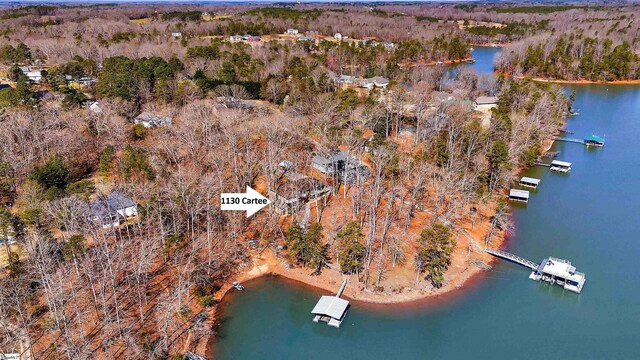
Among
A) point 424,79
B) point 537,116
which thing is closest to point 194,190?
point 537,116

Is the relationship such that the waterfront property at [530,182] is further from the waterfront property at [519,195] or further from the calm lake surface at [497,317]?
the calm lake surface at [497,317]

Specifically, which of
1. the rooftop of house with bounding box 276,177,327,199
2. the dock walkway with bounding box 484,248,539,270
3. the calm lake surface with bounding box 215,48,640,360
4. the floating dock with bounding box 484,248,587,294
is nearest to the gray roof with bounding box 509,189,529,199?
the calm lake surface with bounding box 215,48,640,360

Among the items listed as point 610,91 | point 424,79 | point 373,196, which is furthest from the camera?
point 610,91

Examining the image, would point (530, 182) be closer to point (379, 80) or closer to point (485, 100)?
point (485, 100)

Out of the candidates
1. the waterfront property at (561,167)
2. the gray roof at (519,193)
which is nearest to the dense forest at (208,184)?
the gray roof at (519,193)

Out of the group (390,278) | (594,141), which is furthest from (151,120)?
(594,141)

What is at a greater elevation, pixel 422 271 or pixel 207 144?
pixel 207 144

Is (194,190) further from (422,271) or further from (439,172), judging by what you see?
(439,172)
